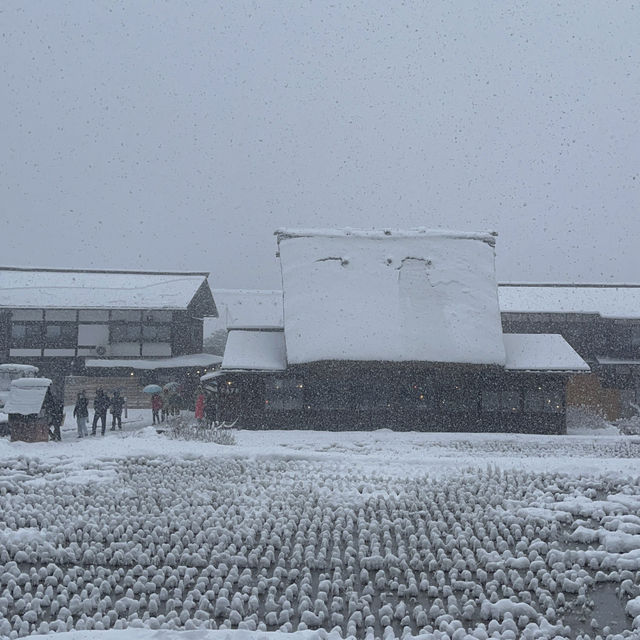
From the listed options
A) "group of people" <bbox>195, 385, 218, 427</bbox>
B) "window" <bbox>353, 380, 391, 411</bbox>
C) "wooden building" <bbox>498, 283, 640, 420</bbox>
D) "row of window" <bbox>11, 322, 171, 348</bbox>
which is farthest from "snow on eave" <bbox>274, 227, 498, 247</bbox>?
"row of window" <bbox>11, 322, 171, 348</bbox>

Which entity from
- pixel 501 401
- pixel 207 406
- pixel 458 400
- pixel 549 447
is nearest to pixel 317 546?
pixel 549 447

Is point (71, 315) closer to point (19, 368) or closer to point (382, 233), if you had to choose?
point (19, 368)

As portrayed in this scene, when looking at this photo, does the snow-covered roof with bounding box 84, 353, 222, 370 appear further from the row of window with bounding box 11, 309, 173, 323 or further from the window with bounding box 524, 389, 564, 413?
the window with bounding box 524, 389, 564, 413

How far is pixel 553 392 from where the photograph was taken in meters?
21.5

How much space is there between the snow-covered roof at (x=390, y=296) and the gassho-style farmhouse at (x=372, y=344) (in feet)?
0.17

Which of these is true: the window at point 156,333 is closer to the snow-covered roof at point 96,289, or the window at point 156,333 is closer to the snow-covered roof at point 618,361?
the snow-covered roof at point 96,289

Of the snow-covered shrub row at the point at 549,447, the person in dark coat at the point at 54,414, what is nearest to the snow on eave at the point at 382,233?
the snow-covered shrub row at the point at 549,447

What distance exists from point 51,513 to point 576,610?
22.0ft

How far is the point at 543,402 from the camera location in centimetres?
2136

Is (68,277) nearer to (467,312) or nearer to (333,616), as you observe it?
(467,312)

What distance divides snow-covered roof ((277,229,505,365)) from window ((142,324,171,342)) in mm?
9100

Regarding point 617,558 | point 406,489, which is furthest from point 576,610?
point 406,489

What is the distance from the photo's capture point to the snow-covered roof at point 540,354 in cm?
2112

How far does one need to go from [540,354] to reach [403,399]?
17.3ft
